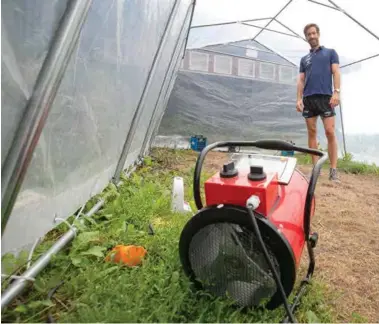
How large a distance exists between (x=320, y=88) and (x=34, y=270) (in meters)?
3.22

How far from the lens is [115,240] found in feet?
5.17

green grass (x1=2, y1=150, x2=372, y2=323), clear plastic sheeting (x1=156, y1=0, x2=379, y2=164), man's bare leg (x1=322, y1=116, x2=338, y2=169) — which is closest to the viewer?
green grass (x1=2, y1=150, x2=372, y2=323)

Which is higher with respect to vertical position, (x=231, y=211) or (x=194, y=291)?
(x=231, y=211)

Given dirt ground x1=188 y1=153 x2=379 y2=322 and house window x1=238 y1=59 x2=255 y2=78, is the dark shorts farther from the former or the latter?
house window x1=238 y1=59 x2=255 y2=78

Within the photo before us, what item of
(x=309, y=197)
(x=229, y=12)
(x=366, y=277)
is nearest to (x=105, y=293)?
(x=309, y=197)

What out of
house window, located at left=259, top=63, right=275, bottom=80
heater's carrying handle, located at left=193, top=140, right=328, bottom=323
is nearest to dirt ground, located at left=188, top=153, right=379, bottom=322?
heater's carrying handle, located at left=193, top=140, right=328, bottom=323

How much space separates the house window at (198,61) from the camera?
736cm

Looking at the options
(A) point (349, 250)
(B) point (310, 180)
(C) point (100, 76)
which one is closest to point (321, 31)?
(A) point (349, 250)

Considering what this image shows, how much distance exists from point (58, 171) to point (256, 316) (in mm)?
969

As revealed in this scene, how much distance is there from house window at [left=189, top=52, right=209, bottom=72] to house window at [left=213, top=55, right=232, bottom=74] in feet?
0.74

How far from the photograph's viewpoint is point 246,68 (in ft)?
24.6

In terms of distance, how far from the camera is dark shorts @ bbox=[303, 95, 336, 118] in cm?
349

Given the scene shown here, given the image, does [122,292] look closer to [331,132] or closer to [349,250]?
[349,250]

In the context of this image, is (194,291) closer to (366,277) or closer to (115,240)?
(115,240)
